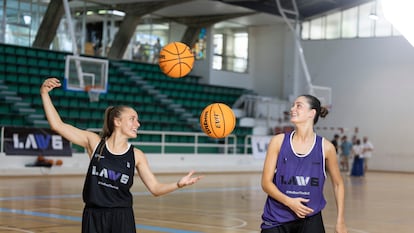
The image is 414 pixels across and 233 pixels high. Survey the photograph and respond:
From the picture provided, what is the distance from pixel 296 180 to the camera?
5.39 meters

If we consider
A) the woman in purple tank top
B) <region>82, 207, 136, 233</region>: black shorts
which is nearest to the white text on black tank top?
<region>82, 207, 136, 233</region>: black shorts

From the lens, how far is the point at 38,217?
38.0 ft

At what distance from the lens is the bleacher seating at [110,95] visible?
25656mm

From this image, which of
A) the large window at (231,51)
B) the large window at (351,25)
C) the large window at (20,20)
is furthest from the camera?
the large window at (231,51)

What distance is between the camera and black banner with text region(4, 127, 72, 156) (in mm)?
21875

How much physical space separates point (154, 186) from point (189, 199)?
10.5 m

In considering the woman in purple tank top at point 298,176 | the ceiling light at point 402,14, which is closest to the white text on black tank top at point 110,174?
the woman in purple tank top at point 298,176

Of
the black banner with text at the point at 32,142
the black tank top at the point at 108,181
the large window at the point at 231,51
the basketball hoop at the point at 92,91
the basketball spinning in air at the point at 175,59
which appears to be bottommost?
the black banner with text at the point at 32,142

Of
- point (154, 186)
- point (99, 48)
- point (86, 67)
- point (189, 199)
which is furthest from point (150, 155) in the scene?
point (154, 186)

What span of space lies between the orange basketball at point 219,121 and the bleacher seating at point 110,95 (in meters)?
16.7

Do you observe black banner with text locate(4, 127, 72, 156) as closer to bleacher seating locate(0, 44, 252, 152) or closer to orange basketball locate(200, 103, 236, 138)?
bleacher seating locate(0, 44, 252, 152)

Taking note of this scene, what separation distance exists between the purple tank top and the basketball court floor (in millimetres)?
4968

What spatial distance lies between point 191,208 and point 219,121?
5099mm

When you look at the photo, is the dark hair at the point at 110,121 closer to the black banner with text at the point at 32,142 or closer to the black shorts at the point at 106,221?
the black shorts at the point at 106,221
